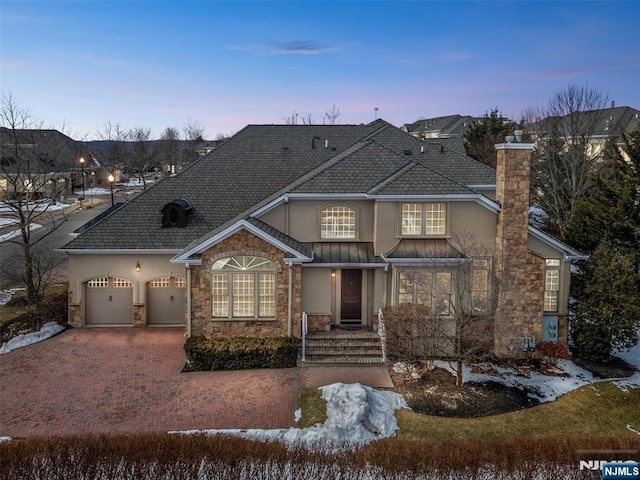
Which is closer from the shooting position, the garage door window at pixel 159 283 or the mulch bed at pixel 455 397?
the mulch bed at pixel 455 397

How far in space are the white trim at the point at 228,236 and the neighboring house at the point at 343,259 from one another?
5 cm

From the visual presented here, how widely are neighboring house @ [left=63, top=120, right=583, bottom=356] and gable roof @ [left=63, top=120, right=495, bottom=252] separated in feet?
0.30

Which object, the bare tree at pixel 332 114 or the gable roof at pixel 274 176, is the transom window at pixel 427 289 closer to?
the gable roof at pixel 274 176

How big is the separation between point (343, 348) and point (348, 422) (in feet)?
15.5

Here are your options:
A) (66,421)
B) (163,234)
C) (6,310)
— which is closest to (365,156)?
(163,234)

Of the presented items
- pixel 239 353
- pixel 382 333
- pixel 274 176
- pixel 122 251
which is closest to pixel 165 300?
pixel 122 251

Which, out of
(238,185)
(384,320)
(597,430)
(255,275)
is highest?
(238,185)

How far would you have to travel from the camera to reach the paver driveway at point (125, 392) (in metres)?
12.8

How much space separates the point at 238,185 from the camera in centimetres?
2245

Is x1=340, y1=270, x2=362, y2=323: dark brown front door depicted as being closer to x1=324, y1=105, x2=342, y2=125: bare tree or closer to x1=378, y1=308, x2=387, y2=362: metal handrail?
x1=378, y1=308, x2=387, y2=362: metal handrail

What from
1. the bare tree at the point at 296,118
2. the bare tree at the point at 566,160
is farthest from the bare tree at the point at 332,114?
the bare tree at the point at 566,160

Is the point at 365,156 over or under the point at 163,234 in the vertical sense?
over

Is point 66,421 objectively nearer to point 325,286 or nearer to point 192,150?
point 325,286

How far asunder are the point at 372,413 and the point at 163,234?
1144cm
